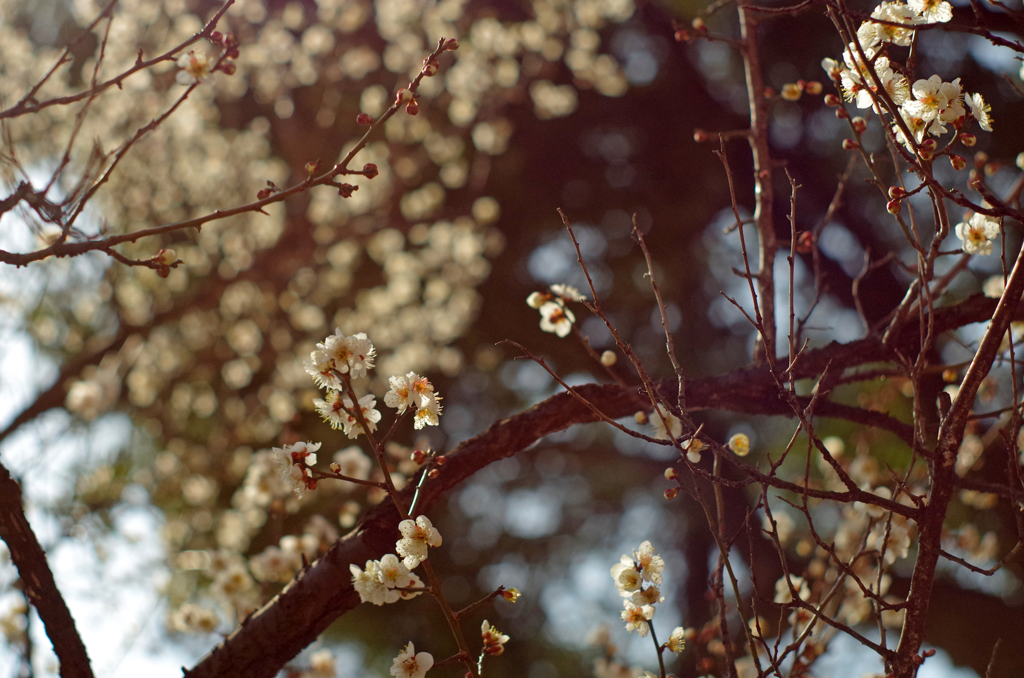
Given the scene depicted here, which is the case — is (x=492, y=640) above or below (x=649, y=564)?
below

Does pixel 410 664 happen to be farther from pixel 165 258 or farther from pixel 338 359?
pixel 165 258

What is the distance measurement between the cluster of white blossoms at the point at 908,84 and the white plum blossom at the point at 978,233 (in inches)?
9.1

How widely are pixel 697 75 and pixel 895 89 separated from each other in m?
3.92

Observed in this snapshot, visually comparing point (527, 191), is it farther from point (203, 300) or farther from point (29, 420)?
point (29, 420)

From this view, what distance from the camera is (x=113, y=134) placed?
3920 millimetres

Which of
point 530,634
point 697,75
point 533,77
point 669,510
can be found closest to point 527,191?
point 533,77

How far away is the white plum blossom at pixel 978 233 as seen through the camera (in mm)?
1366

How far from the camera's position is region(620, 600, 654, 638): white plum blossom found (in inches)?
49.6

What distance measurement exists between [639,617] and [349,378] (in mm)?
701

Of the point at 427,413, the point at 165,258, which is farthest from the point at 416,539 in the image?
the point at 165,258

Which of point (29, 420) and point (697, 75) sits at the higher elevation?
point (697, 75)

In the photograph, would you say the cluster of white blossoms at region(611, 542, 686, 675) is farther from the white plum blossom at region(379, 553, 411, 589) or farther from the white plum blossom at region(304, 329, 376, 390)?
the white plum blossom at region(304, 329, 376, 390)

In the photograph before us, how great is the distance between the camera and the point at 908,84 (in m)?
1.23

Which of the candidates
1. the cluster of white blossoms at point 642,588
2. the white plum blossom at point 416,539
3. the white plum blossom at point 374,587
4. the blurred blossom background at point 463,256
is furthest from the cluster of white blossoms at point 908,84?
the blurred blossom background at point 463,256
